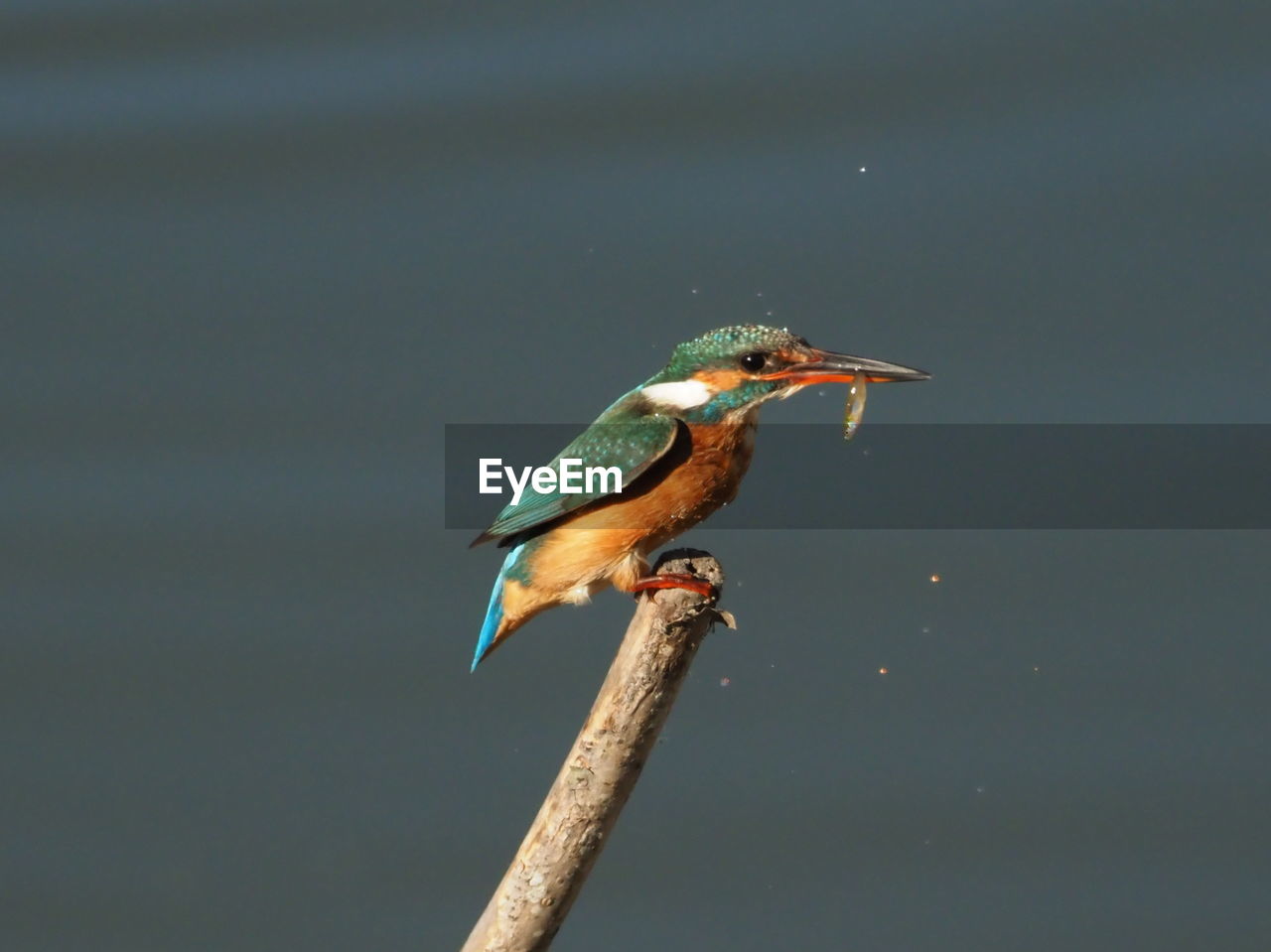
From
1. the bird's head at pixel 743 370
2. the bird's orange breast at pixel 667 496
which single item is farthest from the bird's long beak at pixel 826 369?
the bird's orange breast at pixel 667 496

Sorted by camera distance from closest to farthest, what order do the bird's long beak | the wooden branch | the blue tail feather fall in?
the wooden branch < the bird's long beak < the blue tail feather

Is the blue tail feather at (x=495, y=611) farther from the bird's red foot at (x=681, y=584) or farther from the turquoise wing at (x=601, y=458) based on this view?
the bird's red foot at (x=681, y=584)

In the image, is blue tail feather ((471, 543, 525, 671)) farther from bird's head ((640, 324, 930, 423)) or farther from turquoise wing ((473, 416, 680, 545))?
bird's head ((640, 324, 930, 423))

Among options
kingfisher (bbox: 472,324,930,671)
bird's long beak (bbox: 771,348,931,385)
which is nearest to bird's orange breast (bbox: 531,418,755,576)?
kingfisher (bbox: 472,324,930,671)

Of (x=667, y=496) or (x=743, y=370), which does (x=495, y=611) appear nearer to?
(x=667, y=496)

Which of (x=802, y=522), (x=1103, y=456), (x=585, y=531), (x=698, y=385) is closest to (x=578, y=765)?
(x=585, y=531)

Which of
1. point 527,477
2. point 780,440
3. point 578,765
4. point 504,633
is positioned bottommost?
point 578,765

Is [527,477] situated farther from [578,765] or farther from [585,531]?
[578,765]

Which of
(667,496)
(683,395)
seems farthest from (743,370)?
(667,496)
